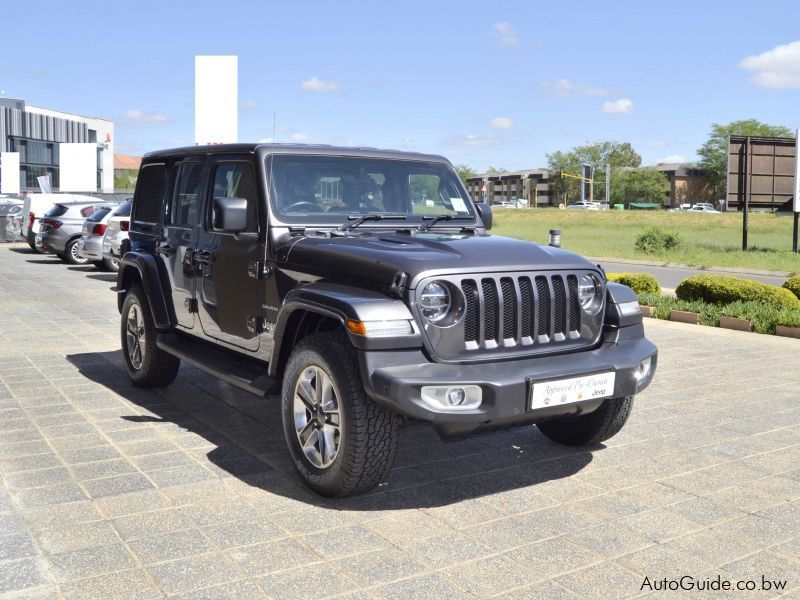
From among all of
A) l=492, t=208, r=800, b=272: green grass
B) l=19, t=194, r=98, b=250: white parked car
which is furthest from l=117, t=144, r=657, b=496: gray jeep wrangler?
l=19, t=194, r=98, b=250: white parked car

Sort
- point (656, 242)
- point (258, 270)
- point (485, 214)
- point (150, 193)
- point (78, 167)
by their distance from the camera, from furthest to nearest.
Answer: point (78, 167)
point (656, 242)
point (150, 193)
point (485, 214)
point (258, 270)

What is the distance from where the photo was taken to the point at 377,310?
4145 mm

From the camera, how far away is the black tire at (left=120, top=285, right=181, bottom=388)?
676cm

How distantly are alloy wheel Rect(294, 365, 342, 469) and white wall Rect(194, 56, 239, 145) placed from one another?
10.8 metres

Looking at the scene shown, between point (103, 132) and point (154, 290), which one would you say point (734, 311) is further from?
point (103, 132)

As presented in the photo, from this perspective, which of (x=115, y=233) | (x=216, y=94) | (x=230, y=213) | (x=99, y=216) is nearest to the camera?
(x=230, y=213)

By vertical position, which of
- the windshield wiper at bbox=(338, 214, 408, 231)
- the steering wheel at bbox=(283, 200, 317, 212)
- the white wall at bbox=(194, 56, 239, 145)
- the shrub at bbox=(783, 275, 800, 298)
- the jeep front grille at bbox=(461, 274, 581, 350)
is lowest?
the shrub at bbox=(783, 275, 800, 298)

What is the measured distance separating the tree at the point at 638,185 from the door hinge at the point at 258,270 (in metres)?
135

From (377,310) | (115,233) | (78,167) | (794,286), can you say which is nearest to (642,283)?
(794,286)

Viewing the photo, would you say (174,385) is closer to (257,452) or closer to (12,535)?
(257,452)

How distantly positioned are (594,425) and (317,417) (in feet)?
5.89

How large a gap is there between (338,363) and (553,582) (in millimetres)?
1463

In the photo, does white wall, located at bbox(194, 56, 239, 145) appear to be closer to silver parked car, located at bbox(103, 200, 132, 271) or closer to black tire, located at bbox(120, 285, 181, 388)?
silver parked car, located at bbox(103, 200, 132, 271)

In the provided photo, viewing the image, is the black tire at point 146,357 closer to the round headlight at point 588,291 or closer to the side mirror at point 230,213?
the side mirror at point 230,213
